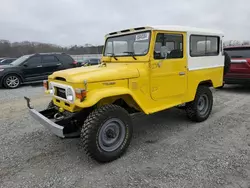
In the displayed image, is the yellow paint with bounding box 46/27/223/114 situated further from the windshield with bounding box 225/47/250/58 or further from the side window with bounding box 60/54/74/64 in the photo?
the side window with bounding box 60/54/74/64

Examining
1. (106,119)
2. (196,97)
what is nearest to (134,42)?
(106,119)

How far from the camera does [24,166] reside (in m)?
3.46

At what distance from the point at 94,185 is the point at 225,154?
2215mm

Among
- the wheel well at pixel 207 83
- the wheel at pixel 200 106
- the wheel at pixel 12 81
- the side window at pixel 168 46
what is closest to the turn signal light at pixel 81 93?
the side window at pixel 168 46

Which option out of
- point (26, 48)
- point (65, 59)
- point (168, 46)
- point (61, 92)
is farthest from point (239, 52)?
point (26, 48)

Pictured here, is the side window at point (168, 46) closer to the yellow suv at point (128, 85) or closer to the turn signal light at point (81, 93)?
the yellow suv at point (128, 85)

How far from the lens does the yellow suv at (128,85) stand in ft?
11.1

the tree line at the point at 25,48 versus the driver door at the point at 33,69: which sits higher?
the tree line at the point at 25,48

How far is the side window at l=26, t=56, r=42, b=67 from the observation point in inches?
443

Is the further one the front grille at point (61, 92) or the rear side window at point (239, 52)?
the rear side window at point (239, 52)

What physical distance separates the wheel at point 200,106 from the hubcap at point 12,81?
8803 mm

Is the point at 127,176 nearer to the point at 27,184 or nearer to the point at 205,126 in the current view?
the point at 27,184

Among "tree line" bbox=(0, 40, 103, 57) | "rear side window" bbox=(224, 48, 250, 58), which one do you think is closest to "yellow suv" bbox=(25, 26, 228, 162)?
"rear side window" bbox=(224, 48, 250, 58)

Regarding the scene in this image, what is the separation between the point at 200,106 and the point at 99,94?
3026 millimetres
